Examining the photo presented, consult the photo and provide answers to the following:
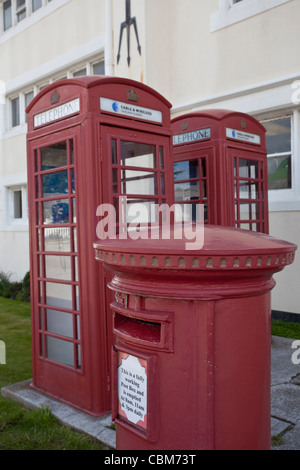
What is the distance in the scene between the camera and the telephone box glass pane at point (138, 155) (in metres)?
3.43

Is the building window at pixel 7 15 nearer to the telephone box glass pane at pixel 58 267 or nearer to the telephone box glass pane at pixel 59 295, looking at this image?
the telephone box glass pane at pixel 58 267

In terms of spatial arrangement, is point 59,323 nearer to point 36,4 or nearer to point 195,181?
point 195,181

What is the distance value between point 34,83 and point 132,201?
8177 millimetres

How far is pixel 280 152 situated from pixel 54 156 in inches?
159

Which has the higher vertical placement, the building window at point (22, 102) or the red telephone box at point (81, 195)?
the building window at point (22, 102)

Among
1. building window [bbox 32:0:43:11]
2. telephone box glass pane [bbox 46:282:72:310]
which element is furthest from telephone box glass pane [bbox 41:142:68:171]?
building window [bbox 32:0:43:11]

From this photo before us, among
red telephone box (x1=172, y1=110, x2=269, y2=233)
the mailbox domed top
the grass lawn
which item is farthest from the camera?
red telephone box (x1=172, y1=110, x2=269, y2=233)

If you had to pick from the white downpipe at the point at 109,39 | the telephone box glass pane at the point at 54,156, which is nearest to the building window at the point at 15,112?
the white downpipe at the point at 109,39

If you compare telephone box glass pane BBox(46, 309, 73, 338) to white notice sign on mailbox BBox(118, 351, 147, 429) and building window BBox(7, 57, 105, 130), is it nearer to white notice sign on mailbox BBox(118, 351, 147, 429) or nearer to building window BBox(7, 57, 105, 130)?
white notice sign on mailbox BBox(118, 351, 147, 429)

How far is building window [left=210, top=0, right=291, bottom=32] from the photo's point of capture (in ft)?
20.1

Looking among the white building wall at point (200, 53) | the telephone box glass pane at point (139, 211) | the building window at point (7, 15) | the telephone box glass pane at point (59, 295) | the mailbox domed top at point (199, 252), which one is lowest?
the telephone box glass pane at point (59, 295)

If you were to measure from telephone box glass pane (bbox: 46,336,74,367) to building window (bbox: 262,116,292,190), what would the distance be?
4.22m

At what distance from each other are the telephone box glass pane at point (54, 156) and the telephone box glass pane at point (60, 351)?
1.57 metres
